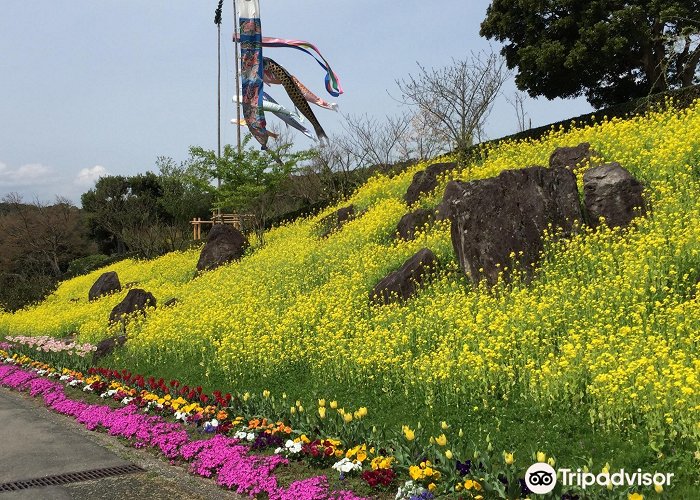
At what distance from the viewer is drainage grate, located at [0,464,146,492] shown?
6.38 meters

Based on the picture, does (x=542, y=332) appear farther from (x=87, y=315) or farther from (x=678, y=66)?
(x=678, y=66)

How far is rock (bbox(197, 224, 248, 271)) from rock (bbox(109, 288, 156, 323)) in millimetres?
4993

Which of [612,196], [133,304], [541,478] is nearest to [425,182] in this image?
[612,196]

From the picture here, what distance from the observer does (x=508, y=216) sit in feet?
37.1

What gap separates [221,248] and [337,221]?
16.1ft

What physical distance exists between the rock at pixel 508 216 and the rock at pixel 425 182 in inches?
A: 267

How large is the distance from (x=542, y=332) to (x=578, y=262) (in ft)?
8.43

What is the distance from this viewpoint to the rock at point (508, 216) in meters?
11.1

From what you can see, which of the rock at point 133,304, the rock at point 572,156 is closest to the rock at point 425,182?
the rock at point 572,156

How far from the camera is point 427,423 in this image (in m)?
7.09

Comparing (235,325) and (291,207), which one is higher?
(291,207)

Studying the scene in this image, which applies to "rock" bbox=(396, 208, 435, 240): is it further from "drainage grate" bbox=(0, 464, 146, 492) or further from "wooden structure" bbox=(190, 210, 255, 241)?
"wooden structure" bbox=(190, 210, 255, 241)

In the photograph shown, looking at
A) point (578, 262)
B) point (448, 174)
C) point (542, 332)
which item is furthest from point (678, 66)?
point (542, 332)

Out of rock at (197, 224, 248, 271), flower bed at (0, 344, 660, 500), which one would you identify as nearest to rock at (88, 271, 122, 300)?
rock at (197, 224, 248, 271)
